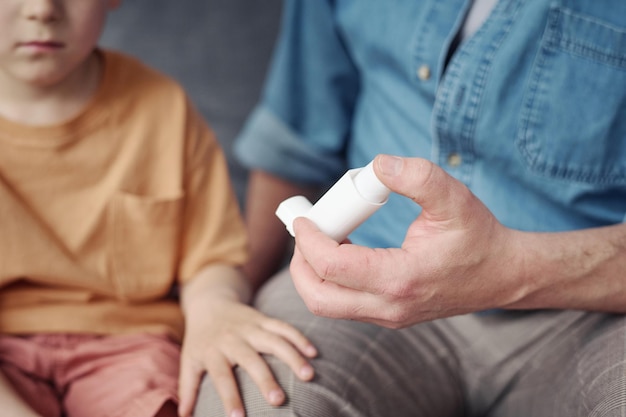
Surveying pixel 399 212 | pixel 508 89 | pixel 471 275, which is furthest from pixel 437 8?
pixel 471 275

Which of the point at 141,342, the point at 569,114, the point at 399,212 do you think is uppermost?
the point at 569,114

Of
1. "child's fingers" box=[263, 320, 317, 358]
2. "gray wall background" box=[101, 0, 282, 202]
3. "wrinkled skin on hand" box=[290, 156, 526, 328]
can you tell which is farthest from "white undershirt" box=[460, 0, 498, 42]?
"gray wall background" box=[101, 0, 282, 202]

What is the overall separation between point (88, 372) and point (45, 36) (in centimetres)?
38

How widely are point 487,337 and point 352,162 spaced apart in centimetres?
35

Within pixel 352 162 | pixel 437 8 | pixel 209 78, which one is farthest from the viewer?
pixel 209 78

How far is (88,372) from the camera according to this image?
889mm

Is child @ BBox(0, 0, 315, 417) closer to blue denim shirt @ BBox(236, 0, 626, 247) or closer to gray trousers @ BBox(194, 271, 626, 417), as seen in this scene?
gray trousers @ BBox(194, 271, 626, 417)

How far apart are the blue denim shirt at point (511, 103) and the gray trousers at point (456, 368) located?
0.44 feet

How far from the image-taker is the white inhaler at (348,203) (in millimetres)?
670

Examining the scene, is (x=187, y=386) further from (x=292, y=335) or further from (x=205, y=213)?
(x=205, y=213)

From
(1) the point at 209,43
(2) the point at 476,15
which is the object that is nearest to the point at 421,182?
(2) the point at 476,15

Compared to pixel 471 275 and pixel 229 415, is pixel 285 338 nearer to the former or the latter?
pixel 229 415

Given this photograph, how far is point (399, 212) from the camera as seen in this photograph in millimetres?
1013

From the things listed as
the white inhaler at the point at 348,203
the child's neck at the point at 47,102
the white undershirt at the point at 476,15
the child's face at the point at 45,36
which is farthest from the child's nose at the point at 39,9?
the white undershirt at the point at 476,15
